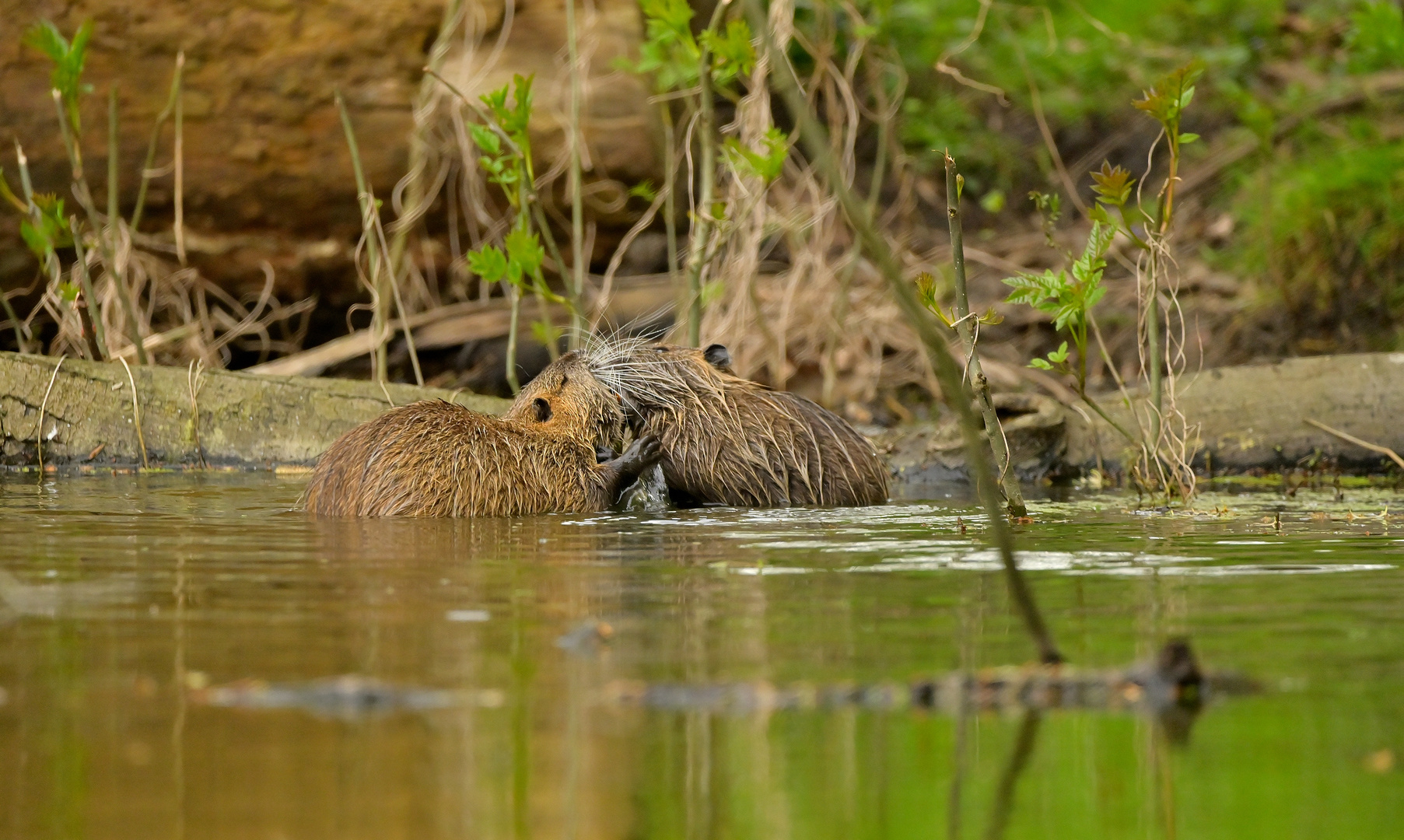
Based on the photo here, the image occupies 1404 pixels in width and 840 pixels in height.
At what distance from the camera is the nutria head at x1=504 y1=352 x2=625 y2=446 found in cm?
516

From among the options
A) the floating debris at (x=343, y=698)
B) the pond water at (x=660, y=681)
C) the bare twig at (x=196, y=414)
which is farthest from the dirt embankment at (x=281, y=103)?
the floating debris at (x=343, y=698)

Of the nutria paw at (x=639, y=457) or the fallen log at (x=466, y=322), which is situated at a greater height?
the fallen log at (x=466, y=322)

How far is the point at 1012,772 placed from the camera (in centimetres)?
175

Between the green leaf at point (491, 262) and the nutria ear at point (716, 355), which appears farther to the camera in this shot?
the green leaf at point (491, 262)

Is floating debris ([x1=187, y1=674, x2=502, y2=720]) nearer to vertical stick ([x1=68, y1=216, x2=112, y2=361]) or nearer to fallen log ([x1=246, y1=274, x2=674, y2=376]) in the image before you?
vertical stick ([x1=68, y1=216, x2=112, y2=361])

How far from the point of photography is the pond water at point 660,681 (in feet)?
5.29

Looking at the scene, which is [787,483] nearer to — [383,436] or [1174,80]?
[383,436]

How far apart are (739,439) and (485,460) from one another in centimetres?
84

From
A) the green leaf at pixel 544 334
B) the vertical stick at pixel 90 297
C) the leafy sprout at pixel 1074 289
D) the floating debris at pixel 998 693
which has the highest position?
the vertical stick at pixel 90 297

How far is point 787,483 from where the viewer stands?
509 cm

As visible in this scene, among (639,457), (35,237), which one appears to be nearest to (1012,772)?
(639,457)

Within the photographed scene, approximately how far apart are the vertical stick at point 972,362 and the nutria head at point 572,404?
1.24 m

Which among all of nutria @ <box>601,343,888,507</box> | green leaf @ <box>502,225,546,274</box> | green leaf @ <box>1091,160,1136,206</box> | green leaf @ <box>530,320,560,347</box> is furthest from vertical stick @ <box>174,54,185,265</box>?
green leaf @ <box>1091,160,1136,206</box>

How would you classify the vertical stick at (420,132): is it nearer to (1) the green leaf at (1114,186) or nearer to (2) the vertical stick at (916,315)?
(1) the green leaf at (1114,186)
